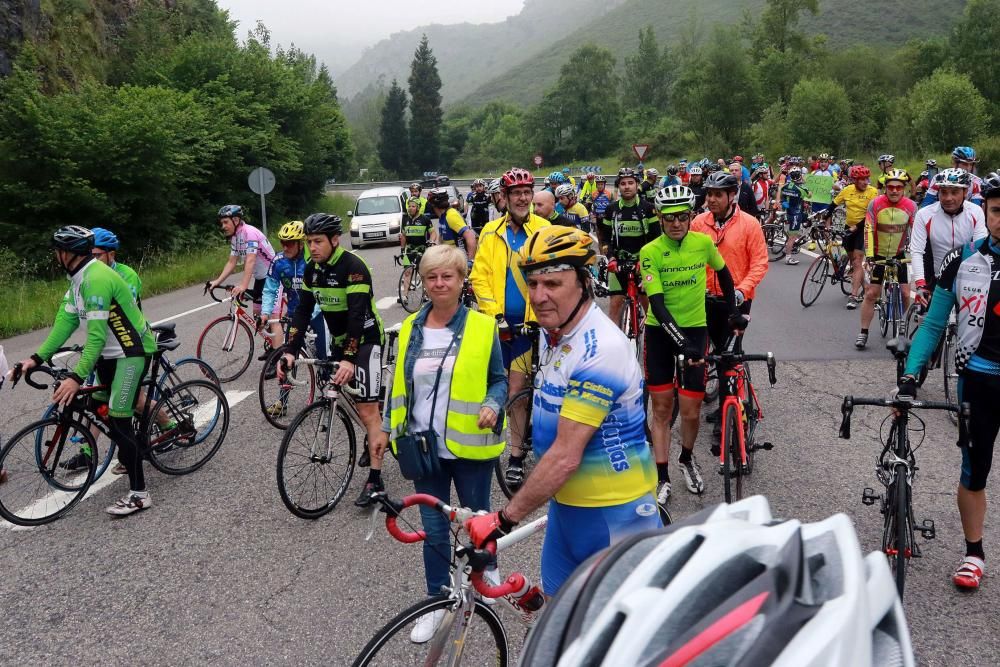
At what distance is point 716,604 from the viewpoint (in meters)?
1.26

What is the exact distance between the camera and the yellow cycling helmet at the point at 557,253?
8.87ft

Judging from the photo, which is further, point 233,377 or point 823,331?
point 823,331

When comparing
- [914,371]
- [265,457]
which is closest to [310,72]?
[265,457]

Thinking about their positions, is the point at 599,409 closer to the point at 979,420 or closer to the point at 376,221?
the point at 979,420

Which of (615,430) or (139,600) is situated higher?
(615,430)

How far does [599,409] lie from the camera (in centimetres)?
260

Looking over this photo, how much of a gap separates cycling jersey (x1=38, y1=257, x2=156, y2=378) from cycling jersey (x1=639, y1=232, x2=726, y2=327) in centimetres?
380

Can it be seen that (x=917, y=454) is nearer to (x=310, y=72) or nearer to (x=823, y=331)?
(x=823, y=331)

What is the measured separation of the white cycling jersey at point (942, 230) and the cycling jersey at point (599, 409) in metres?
6.16

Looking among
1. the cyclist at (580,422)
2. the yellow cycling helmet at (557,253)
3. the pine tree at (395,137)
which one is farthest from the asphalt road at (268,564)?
the pine tree at (395,137)

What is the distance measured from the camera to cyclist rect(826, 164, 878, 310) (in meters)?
11.8

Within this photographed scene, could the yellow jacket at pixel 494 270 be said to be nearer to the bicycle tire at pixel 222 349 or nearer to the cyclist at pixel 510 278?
the cyclist at pixel 510 278

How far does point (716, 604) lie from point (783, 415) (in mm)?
6726

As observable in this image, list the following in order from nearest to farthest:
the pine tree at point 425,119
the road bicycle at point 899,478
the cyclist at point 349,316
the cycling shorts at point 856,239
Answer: the road bicycle at point 899,478, the cyclist at point 349,316, the cycling shorts at point 856,239, the pine tree at point 425,119
